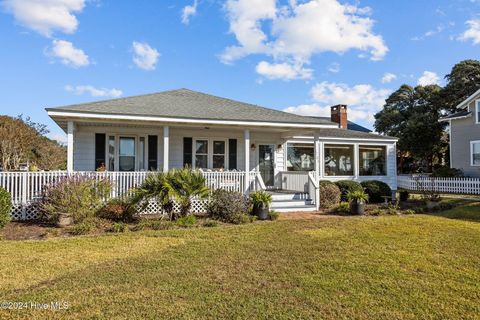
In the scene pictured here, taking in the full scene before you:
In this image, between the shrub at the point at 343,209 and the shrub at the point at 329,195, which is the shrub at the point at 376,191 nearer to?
the shrub at the point at 329,195

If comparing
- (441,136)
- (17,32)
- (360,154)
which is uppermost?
(17,32)

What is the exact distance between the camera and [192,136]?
46.0 feet

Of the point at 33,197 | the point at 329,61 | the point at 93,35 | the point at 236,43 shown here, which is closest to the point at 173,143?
the point at 33,197

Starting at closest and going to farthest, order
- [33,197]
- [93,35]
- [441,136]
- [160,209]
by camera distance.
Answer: [33,197], [160,209], [93,35], [441,136]

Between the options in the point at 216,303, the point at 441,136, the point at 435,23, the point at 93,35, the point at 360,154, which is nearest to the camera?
the point at 216,303

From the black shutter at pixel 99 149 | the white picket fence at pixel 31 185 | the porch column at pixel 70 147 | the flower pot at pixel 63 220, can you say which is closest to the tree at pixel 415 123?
the black shutter at pixel 99 149

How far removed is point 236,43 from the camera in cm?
2025

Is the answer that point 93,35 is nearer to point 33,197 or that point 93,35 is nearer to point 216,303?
point 33,197

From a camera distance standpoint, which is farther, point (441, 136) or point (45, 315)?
point (441, 136)

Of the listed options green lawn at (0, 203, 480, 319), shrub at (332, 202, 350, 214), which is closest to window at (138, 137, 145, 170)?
green lawn at (0, 203, 480, 319)

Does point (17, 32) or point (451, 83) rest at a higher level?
point (451, 83)

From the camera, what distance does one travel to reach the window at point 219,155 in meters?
14.4

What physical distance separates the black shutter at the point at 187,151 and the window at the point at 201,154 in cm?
25

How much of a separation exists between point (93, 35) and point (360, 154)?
1494 cm
